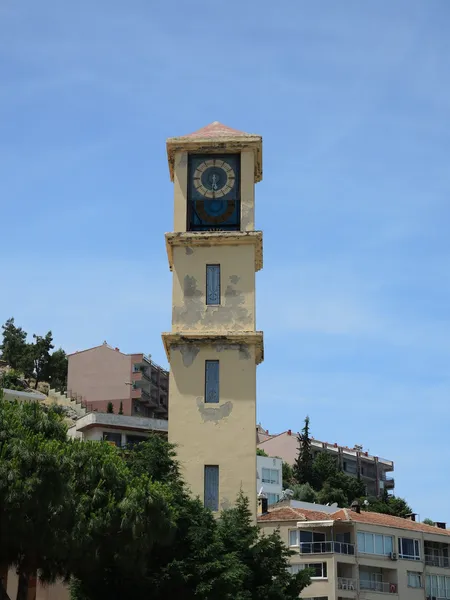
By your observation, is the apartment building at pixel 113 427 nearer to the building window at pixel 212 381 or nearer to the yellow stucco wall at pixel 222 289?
the yellow stucco wall at pixel 222 289

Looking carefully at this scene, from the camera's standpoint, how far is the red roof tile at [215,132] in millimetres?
47031

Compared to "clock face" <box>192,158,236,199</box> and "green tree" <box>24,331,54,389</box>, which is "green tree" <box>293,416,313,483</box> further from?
"clock face" <box>192,158,236,199</box>

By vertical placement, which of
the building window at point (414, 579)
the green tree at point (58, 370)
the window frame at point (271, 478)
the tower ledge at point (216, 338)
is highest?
the green tree at point (58, 370)

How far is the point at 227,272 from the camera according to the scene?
45.7m

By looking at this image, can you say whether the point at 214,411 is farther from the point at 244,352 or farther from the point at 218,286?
the point at 218,286

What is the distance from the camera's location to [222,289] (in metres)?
45.5

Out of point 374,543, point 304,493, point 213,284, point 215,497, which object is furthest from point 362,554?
point 304,493

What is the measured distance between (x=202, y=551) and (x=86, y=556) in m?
4.82

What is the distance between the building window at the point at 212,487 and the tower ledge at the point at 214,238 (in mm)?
9253

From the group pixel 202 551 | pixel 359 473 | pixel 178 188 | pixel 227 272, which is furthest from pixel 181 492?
pixel 359 473

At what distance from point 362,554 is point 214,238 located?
25.4 metres

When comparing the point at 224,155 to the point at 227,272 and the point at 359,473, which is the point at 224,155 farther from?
the point at 359,473

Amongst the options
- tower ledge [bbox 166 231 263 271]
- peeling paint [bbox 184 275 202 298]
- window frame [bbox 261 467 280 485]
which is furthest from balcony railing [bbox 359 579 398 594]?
window frame [bbox 261 467 280 485]

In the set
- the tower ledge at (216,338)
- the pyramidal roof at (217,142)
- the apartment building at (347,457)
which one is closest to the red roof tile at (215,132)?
the pyramidal roof at (217,142)
